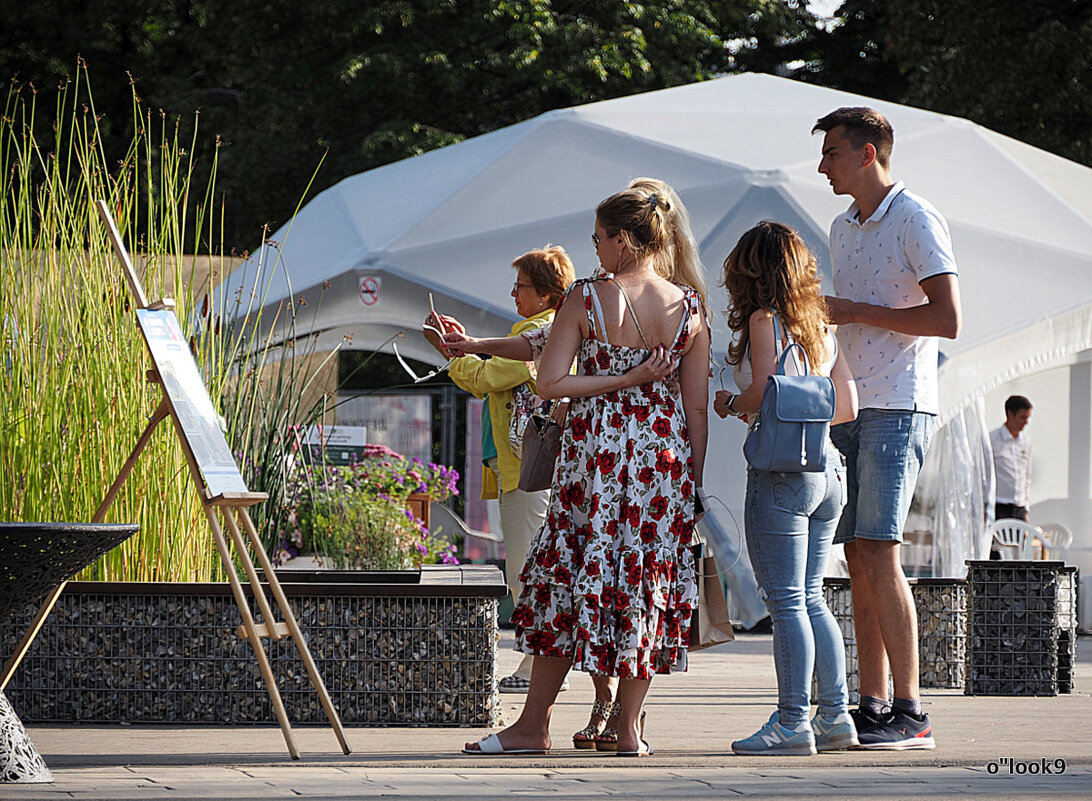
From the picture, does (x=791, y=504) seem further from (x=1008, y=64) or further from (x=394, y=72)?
(x=394, y=72)

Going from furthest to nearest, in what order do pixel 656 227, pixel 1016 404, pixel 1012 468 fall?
1. pixel 1016 404
2. pixel 1012 468
3. pixel 656 227

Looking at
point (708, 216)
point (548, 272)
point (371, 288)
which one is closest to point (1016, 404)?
point (708, 216)

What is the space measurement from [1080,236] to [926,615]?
4570mm

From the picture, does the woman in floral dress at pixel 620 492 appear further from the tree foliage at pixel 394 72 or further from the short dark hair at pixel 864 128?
the tree foliage at pixel 394 72

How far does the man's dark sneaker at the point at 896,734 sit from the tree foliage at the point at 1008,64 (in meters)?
13.8

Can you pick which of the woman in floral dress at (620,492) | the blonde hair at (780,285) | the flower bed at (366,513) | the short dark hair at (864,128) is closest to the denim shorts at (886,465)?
the blonde hair at (780,285)

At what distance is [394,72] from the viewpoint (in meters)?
19.5

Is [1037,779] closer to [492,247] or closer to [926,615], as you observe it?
[926,615]

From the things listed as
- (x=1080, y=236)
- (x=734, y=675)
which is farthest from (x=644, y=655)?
(x=1080, y=236)

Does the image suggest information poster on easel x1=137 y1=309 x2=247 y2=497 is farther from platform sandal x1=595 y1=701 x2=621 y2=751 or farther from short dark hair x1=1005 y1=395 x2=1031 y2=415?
short dark hair x1=1005 y1=395 x2=1031 y2=415

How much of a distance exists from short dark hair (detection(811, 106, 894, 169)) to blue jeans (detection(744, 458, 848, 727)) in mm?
863

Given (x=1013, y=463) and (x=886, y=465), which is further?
(x=1013, y=463)

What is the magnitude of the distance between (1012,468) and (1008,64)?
26.7 ft

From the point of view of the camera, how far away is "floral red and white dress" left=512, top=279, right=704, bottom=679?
3904 millimetres
